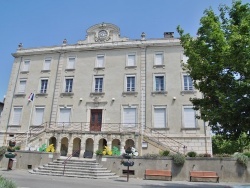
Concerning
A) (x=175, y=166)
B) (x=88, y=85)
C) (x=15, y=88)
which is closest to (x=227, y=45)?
(x=175, y=166)

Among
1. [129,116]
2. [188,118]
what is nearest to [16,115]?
[129,116]

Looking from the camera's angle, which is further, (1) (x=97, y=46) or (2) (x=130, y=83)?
(1) (x=97, y=46)

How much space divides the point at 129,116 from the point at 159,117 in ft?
9.27

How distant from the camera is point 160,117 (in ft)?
69.2

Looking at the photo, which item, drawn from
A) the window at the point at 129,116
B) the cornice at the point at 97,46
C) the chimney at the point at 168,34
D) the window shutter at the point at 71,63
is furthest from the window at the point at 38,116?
the chimney at the point at 168,34

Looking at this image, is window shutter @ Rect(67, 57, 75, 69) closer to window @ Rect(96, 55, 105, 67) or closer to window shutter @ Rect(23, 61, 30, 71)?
window @ Rect(96, 55, 105, 67)

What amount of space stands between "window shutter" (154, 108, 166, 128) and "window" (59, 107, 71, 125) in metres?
8.64

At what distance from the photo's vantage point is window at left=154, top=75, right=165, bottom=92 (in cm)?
2209

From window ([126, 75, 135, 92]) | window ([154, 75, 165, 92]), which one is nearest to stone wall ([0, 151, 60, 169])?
window ([126, 75, 135, 92])

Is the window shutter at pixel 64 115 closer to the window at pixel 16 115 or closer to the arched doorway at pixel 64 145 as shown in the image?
the arched doorway at pixel 64 145

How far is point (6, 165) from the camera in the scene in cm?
1803

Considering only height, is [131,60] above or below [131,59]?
below

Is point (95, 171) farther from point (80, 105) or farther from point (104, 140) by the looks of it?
point (80, 105)

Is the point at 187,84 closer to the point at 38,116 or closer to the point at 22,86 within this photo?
the point at 38,116
